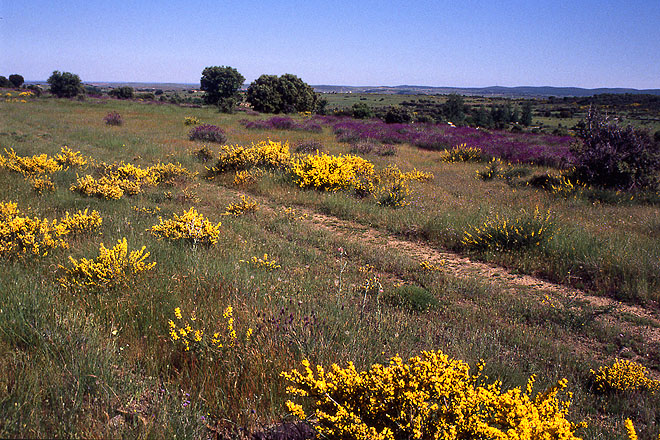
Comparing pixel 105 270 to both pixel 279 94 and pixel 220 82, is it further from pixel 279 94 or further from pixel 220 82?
pixel 220 82

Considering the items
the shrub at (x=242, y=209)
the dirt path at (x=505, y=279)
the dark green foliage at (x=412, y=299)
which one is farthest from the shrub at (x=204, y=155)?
the dark green foliage at (x=412, y=299)

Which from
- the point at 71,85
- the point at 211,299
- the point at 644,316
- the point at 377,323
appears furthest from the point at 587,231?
the point at 71,85

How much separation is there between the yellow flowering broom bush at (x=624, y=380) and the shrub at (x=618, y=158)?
1047 cm

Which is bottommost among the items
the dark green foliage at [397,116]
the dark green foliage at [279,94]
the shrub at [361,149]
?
the shrub at [361,149]

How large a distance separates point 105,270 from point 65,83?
7277 cm

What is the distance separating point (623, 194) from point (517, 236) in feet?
21.8

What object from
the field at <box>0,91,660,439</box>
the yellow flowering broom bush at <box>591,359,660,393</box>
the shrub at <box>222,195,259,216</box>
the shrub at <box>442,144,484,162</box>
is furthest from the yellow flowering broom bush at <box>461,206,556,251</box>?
the shrub at <box>442,144,484,162</box>

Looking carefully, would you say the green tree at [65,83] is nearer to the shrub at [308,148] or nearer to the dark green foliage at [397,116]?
the dark green foliage at [397,116]

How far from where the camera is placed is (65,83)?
201ft

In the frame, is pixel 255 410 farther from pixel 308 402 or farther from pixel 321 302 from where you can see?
pixel 321 302

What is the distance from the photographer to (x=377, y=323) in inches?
147

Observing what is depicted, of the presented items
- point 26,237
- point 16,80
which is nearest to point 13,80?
point 16,80

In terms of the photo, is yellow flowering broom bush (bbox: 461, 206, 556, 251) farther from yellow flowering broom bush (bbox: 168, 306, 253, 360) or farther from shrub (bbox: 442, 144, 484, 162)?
shrub (bbox: 442, 144, 484, 162)

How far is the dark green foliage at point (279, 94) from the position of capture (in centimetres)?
5300
